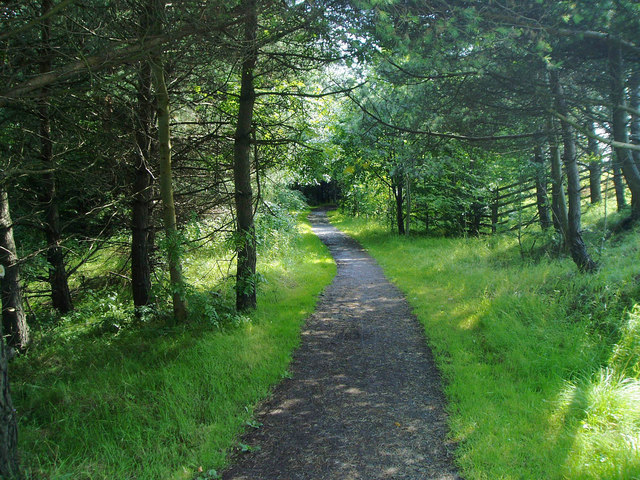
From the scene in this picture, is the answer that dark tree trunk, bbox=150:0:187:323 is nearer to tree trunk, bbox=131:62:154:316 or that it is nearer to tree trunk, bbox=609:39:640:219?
tree trunk, bbox=131:62:154:316

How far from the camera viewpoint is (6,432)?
2.85 m

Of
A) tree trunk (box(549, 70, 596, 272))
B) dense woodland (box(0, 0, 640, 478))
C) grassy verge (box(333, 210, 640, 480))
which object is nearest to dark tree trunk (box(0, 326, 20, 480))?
dense woodland (box(0, 0, 640, 478))

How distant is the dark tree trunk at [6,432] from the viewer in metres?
2.80

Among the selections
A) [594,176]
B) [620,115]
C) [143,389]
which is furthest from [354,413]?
[594,176]

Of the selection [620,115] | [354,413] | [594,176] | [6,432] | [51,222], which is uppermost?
[620,115]

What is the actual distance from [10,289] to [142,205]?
2.38m

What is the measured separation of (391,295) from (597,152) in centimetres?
525

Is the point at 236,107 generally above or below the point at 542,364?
above

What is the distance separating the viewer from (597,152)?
27.1 ft

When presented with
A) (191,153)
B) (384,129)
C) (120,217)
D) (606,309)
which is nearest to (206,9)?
(191,153)

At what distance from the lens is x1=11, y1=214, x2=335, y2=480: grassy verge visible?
3.39 meters

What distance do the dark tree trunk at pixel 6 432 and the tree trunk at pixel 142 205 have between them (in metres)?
3.92

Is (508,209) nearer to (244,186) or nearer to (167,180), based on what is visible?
(244,186)

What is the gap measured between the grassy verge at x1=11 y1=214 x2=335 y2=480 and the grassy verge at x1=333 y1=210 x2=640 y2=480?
7.41 feet
